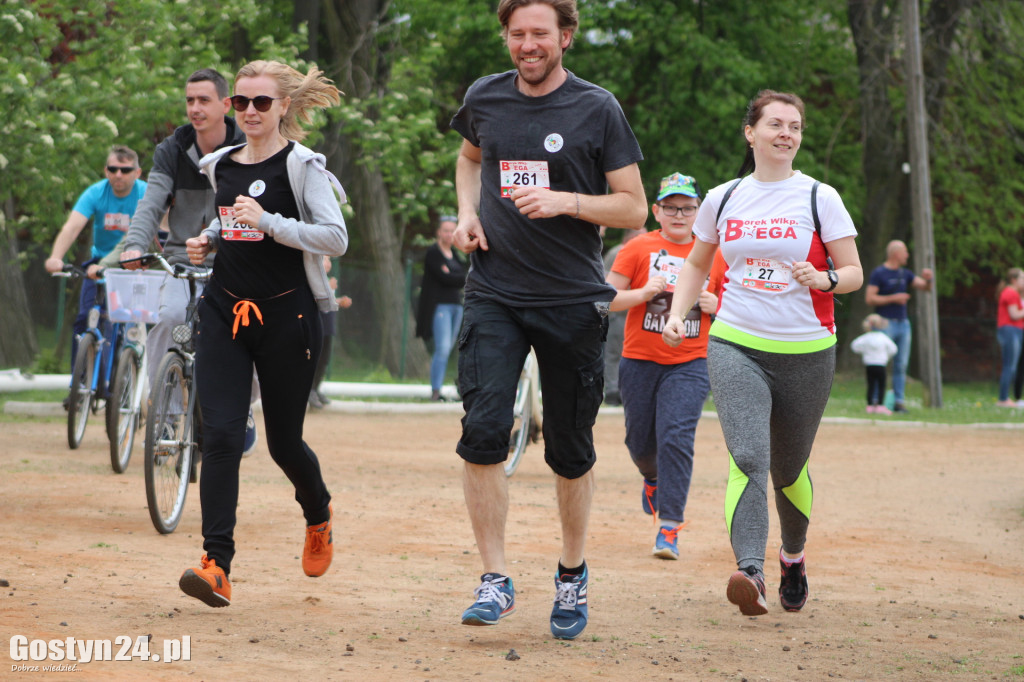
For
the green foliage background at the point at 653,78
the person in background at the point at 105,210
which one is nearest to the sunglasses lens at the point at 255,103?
the person in background at the point at 105,210

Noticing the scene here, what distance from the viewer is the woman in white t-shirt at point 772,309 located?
17.5 feet

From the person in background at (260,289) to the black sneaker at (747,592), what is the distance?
177 centimetres

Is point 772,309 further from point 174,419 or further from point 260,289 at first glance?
point 174,419

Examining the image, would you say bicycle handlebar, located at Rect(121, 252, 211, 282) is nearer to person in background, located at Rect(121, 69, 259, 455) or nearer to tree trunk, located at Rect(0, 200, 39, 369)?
person in background, located at Rect(121, 69, 259, 455)

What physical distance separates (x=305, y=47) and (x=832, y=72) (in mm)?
12344

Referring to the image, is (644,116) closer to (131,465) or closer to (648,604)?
(131,465)

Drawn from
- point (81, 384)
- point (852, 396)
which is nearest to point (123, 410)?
point (81, 384)

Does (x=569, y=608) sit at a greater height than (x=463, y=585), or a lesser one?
greater

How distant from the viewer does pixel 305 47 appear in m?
21.4

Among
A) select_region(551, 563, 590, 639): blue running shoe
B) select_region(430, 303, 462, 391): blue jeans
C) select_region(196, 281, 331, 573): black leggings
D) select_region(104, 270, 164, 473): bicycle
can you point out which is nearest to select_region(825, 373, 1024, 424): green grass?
select_region(430, 303, 462, 391): blue jeans

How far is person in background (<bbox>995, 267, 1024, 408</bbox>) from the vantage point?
21.5 m

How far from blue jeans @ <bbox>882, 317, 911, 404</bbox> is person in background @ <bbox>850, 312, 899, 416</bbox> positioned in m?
0.11

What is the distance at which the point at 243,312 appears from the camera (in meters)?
5.27

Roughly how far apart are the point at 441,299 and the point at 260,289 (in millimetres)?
12016
